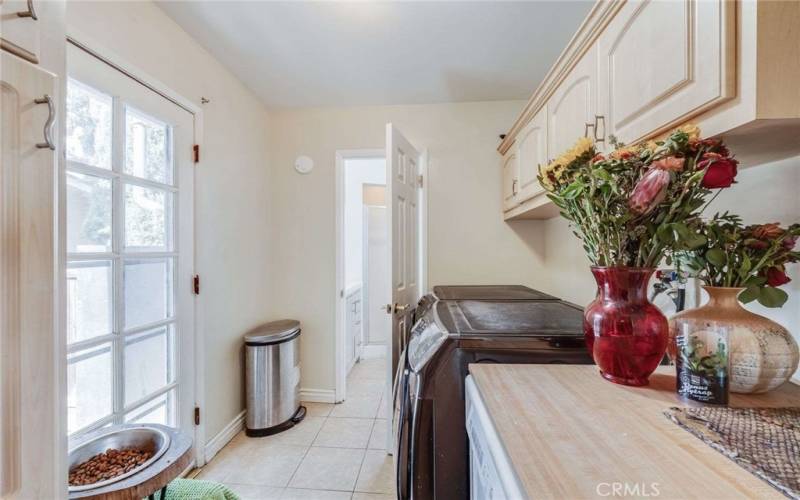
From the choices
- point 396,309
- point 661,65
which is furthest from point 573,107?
point 396,309

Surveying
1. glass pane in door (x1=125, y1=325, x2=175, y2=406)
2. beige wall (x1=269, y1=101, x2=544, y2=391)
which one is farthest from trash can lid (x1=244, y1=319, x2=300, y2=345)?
glass pane in door (x1=125, y1=325, x2=175, y2=406)

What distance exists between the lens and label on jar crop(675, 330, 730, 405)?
60 centimetres

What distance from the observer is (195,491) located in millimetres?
1088

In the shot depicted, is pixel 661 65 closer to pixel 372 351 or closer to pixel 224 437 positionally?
pixel 224 437

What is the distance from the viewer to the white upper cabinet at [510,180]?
193cm

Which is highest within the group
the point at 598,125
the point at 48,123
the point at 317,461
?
the point at 598,125

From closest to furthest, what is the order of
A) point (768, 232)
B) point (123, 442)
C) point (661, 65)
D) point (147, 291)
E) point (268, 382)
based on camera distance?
point (768, 232)
point (661, 65)
point (123, 442)
point (147, 291)
point (268, 382)

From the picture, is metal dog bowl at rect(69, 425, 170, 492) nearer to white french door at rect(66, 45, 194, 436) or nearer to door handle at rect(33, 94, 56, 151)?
white french door at rect(66, 45, 194, 436)

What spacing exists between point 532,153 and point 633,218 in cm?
115

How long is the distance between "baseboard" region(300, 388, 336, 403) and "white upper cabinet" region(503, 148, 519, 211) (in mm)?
2035

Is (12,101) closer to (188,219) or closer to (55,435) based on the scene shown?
(55,435)

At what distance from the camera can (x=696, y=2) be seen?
2.03ft

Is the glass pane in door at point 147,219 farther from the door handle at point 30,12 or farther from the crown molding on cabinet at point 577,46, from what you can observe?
the crown molding on cabinet at point 577,46

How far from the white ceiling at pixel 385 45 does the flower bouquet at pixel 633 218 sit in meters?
1.23
